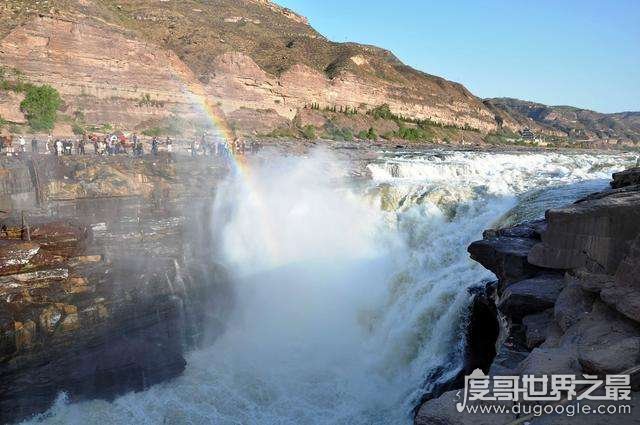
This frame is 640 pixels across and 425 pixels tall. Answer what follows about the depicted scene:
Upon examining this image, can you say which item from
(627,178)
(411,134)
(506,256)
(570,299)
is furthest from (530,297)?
(411,134)

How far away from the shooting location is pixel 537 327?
5.27 meters

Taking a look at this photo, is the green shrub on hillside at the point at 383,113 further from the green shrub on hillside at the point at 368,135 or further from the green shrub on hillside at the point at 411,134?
the green shrub on hillside at the point at 368,135

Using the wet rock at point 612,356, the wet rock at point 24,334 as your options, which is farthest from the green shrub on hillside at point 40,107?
the wet rock at point 612,356

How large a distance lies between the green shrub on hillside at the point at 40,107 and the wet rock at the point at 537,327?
2326 centimetres

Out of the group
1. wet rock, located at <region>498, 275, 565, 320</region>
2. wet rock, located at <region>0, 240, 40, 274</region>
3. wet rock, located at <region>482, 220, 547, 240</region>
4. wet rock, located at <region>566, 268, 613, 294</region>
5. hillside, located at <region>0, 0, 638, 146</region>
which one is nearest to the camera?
wet rock, located at <region>566, 268, 613, 294</region>

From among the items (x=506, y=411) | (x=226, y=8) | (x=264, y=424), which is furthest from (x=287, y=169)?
(x=226, y=8)

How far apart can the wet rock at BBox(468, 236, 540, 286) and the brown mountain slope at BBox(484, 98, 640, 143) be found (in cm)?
7418

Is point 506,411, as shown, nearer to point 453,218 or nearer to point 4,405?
point 4,405

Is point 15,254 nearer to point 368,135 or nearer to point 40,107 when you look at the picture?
point 40,107

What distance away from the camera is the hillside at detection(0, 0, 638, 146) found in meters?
26.9

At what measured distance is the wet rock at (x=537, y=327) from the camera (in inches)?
200

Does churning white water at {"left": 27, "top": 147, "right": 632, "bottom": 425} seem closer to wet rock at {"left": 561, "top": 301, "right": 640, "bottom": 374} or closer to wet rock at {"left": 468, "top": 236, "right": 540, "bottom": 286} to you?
wet rock at {"left": 468, "top": 236, "right": 540, "bottom": 286}

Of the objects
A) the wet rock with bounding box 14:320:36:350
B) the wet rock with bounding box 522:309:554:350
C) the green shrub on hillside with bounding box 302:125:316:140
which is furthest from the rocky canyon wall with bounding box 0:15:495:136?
the wet rock with bounding box 522:309:554:350

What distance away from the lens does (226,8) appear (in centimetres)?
5750
